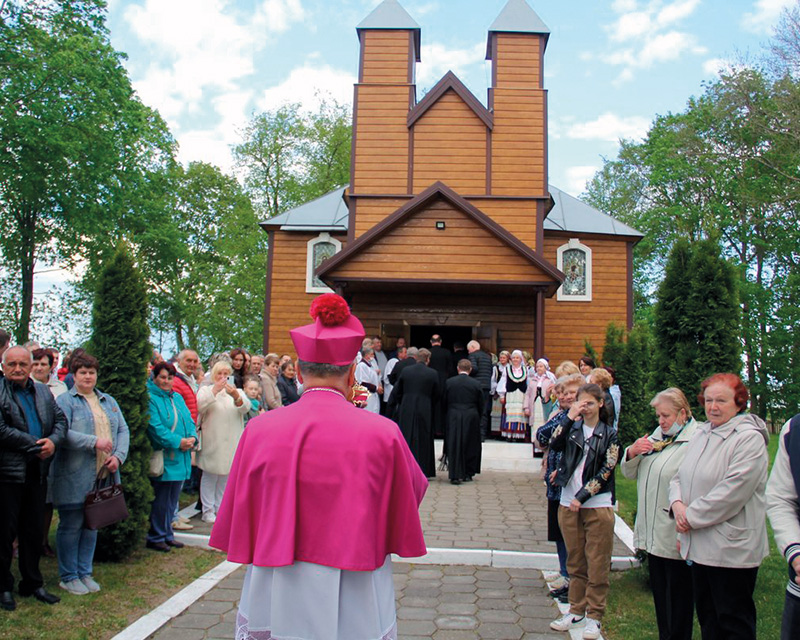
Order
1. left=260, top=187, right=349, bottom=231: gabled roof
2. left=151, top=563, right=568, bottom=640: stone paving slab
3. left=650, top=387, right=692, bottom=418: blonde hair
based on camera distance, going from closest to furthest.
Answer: left=650, top=387, right=692, bottom=418: blonde hair → left=151, top=563, right=568, bottom=640: stone paving slab → left=260, top=187, right=349, bottom=231: gabled roof

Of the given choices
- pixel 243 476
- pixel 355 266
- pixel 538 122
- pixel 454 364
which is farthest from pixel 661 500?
pixel 538 122

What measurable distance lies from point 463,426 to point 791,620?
824 cm

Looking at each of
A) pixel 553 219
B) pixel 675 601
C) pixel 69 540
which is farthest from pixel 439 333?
pixel 675 601

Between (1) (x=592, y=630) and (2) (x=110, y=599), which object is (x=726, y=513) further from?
(2) (x=110, y=599)

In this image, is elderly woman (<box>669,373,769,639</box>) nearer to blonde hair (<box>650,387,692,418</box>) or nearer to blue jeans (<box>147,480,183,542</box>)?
blonde hair (<box>650,387,692,418</box>)

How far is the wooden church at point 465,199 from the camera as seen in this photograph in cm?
1944

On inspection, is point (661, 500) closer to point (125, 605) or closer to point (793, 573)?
point (793, 573)

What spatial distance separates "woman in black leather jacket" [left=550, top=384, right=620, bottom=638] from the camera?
5.32m

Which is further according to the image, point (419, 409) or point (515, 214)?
point (515, 214)

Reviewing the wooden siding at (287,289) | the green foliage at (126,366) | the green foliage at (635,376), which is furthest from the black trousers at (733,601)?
the wooden siding at (287,289)

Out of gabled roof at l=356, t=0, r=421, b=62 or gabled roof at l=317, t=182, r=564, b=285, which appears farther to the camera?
gabled roof at l=356, t=0, r=421, b=62

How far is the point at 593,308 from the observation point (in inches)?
825

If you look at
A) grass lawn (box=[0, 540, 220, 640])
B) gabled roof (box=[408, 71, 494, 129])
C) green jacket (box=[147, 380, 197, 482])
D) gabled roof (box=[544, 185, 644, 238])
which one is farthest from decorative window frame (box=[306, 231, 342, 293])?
grass lawn (box=[0, 540, 220, 640])

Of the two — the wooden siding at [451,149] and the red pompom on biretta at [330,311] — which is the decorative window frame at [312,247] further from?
the red pompom on biretta at [330,311]
